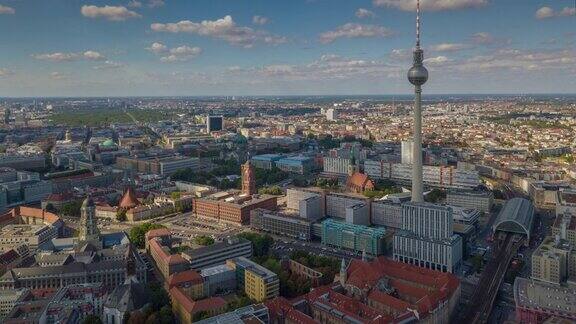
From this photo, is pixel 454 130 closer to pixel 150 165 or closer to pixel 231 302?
pixel 150 165

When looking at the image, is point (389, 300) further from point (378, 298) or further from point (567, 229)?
point (567, 229)

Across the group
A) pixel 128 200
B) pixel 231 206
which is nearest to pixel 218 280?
pixel 231 206

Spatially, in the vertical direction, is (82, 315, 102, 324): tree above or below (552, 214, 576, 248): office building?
below

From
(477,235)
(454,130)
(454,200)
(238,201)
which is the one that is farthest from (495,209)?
(454,130)

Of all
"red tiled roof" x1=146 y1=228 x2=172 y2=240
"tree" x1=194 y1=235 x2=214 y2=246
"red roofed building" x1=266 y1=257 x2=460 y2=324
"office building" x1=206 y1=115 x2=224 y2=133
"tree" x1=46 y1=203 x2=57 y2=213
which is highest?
"office building" x1=206 y1=115 x2=224 y2=133

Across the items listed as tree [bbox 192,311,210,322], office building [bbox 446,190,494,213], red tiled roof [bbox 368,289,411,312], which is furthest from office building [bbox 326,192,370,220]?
tree [bbox 192,311,210,322]

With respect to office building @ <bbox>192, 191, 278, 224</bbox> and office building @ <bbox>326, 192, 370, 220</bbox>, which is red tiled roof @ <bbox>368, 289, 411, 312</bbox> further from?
office building @ <bbox>192, 191, 278, 224</bbox>
